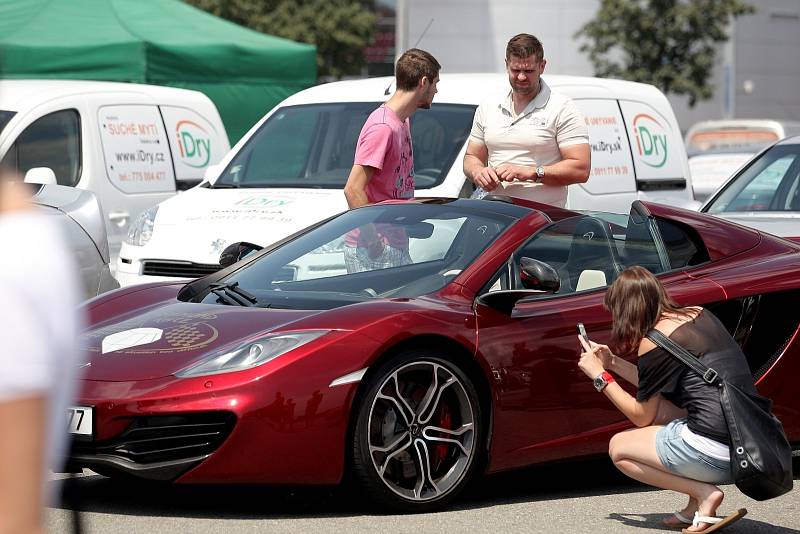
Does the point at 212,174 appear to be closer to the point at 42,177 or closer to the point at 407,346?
the point at 42,177

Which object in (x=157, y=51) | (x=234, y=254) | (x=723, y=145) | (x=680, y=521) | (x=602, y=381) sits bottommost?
(x=723, y=145)

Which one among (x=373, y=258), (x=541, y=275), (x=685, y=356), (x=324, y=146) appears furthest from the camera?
(x=324, y=146)

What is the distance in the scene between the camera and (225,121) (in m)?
15.9

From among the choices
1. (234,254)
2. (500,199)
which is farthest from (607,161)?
(234,254)

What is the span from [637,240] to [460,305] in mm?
1080

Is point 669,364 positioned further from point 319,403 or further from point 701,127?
point 701,127

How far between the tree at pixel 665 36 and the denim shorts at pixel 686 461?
30.6m

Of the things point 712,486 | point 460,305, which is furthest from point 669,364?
point 460,305

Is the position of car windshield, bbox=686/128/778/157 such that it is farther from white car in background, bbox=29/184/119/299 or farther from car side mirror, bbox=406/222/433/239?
car side mirror, bbox=406/222/433/239

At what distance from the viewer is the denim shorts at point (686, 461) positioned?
4.93 m

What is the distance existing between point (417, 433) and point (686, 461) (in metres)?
0.95

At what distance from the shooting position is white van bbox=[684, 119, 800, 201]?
15.1m

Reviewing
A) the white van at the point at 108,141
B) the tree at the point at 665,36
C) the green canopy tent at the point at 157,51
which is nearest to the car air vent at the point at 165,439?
the white van at the point at 108,141

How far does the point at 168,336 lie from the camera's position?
5.36m
